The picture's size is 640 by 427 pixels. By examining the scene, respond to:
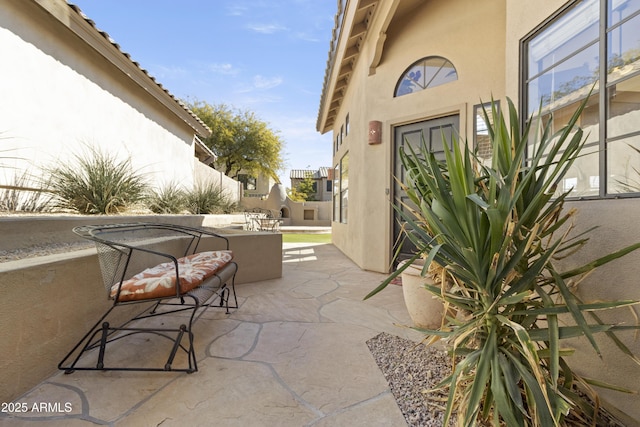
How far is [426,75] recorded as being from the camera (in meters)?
4.66

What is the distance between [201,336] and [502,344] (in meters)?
2.23

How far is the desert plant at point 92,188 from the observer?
3619 mm

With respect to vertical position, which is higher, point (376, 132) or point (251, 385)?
point (376, 132)

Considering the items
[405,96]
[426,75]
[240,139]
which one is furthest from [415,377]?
[240,139]

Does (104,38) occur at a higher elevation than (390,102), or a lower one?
higher

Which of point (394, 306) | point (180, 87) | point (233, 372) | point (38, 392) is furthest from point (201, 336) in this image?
point (180, 87)

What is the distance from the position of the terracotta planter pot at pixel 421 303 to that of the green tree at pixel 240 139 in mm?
18830

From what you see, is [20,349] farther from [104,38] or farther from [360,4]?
[360,4]

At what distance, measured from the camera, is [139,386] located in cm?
175

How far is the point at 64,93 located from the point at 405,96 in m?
5.35

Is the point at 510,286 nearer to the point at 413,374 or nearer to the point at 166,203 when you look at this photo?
the point at 413,374

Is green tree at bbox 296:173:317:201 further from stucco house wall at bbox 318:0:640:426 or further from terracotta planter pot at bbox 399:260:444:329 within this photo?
terracotta planter pot at bbox 399:260:444:329

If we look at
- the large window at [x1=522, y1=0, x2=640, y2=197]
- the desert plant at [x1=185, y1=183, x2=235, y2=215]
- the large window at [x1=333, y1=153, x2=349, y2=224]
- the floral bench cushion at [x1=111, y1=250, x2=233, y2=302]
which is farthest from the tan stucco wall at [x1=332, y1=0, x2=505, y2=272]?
the floral bench cushion at [x1=111, y1=250, x2=233, y2=302]

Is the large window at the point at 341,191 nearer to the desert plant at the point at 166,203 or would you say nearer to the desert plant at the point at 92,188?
the desert plant at the point at 166,203
